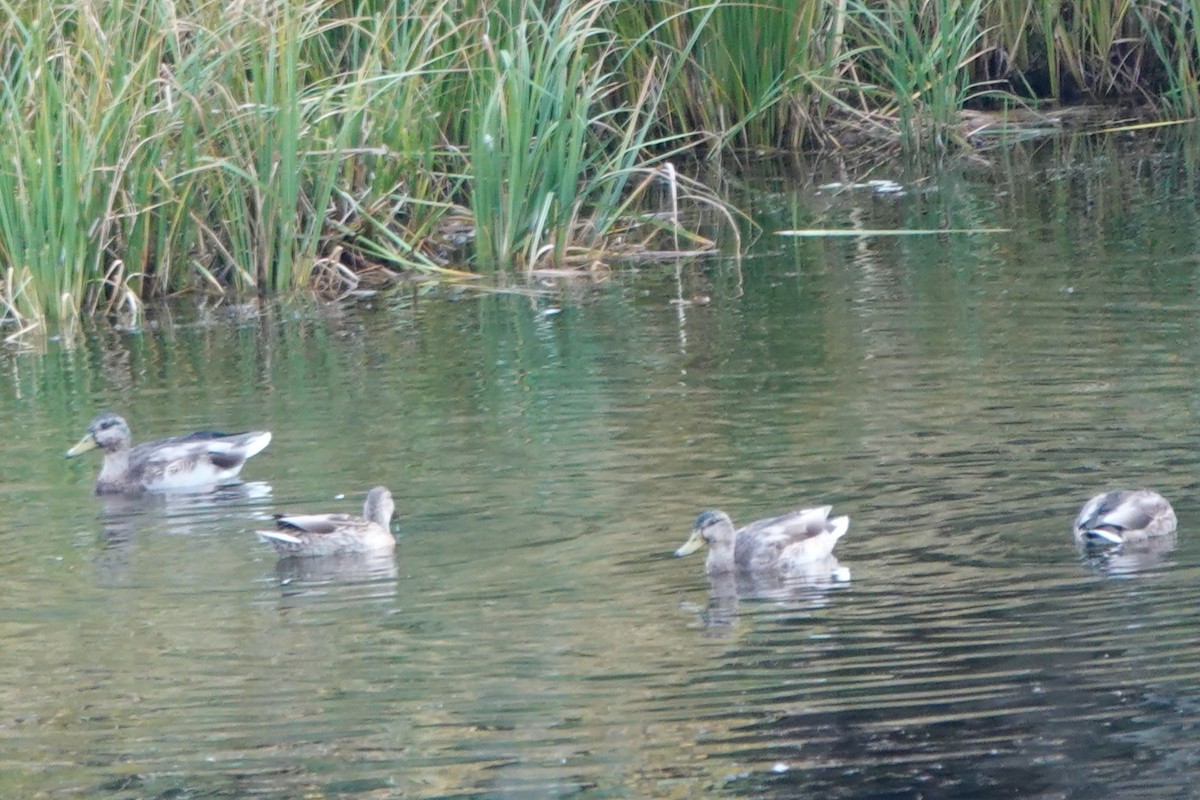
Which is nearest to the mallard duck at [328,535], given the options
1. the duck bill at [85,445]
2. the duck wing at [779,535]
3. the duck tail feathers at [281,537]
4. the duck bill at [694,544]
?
the duck tail feathers at [281,537]

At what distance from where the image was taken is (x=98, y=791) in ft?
18.3

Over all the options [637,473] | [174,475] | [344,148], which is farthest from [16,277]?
[637,473]

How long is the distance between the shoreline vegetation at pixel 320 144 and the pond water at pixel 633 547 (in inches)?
19.0

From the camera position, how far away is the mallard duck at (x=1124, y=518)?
7.10 m

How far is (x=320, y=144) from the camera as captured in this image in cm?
→ 1309

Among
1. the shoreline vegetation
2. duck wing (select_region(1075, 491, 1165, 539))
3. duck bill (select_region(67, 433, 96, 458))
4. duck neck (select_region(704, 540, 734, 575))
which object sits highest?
the shoreline vegetation

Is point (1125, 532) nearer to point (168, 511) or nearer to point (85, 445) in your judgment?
→ point (168, 511)

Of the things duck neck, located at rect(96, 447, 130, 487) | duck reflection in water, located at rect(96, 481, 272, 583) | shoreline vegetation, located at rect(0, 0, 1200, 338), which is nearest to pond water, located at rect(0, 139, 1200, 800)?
duck reflection in water, located at rect(96, 481, 272, 583)

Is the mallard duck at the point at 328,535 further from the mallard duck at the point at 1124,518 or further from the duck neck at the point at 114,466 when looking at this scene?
the mallard duck at the point at 1124,518

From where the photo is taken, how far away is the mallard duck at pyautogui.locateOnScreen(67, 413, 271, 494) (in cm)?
922

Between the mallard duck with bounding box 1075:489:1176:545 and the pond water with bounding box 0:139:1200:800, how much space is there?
0.09 metres

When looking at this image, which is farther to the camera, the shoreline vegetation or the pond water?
the shoreline vegetation

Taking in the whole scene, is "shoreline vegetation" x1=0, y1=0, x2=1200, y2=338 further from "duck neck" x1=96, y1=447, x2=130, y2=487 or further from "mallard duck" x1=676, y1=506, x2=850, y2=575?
"mallard duck" x1=676, y1=506, x2=850, y2=575

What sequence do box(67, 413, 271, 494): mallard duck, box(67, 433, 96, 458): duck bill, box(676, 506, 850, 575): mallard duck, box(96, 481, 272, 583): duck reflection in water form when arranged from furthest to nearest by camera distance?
box(67, 433, 96, 458): duck bill < box(67, 413, 271, 494): mallard duck < box(96, 481, 272, 583): duck reflection in water < box(676, 506, 850, 575): mallard duck
